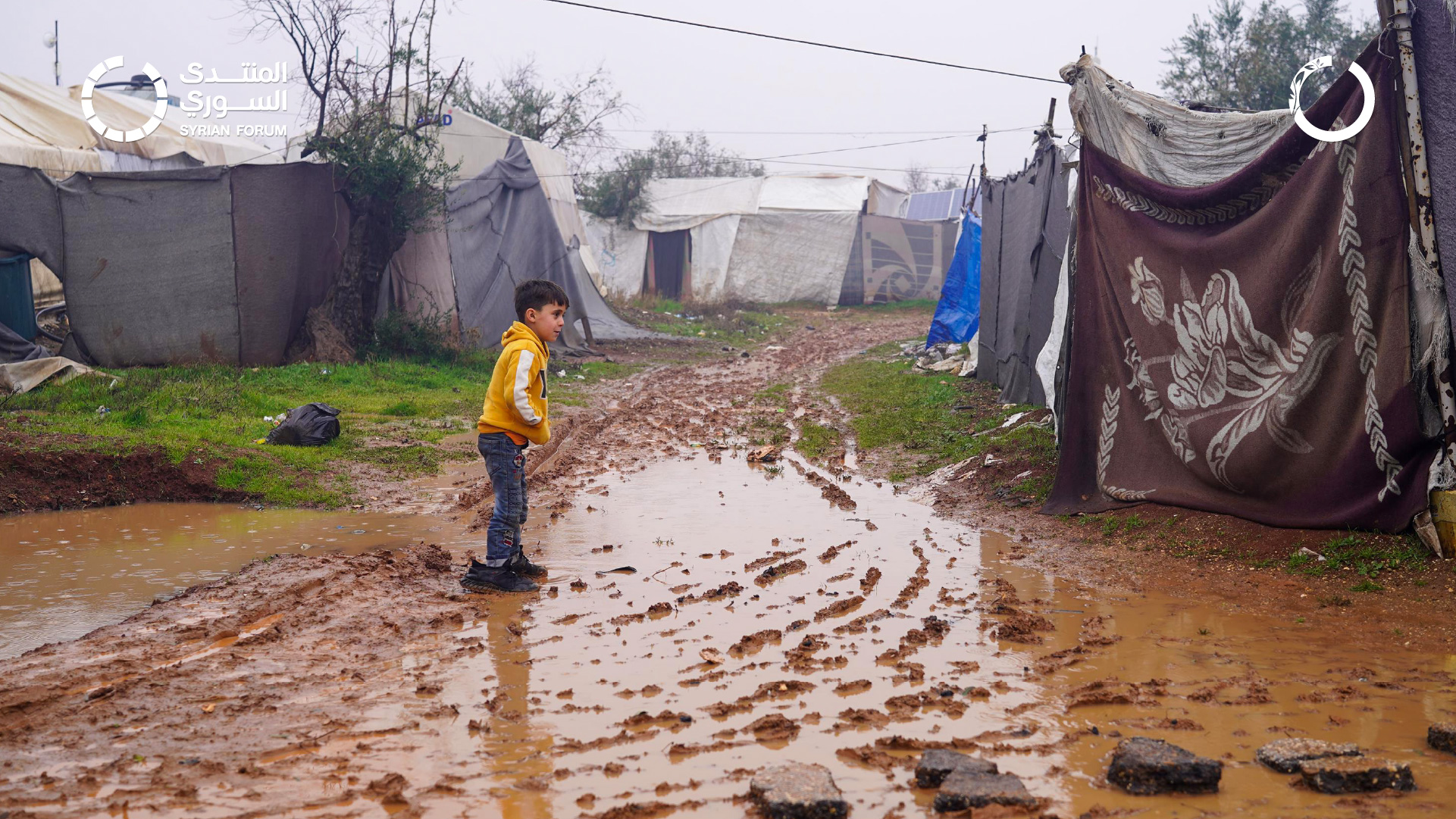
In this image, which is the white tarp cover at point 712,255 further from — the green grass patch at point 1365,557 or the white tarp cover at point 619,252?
the green grass patch at point 1365,557

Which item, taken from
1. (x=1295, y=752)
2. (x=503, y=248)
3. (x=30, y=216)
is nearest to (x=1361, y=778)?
(x=1295, y=752)

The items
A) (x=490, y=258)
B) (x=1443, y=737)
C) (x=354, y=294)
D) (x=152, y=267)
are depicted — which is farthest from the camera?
(x=490, y=258)

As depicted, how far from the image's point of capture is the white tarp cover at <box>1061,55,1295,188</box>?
204 inches

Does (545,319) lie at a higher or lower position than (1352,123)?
lower

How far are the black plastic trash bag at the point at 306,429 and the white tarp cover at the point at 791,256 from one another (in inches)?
839

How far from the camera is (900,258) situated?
29656 mm

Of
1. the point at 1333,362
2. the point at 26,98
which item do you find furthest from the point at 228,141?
the point at 1333,362

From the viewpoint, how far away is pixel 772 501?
686 centimetres

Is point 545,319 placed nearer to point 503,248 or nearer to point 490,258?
point 490,258

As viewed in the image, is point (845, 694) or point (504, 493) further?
point (504, 493)

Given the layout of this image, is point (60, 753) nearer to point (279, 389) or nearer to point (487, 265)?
point (279, 389)

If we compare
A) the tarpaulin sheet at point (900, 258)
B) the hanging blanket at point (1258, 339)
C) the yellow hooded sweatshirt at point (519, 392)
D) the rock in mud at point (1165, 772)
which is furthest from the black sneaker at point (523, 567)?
the tarpaulin sheet at point (900, 258)

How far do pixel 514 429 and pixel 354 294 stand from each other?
8.63 meters

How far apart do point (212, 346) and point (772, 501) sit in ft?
25.7
